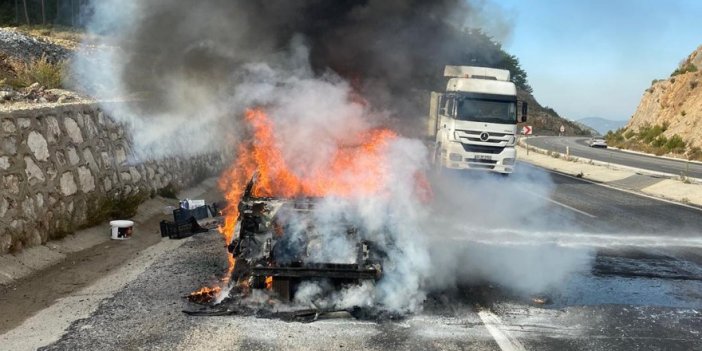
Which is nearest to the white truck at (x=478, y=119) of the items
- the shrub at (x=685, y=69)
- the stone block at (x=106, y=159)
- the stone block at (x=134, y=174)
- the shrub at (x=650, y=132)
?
the stone block at (x=134, y=174)

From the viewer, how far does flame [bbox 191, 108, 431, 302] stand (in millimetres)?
7242

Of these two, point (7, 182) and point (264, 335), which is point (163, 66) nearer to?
point (7, 182)

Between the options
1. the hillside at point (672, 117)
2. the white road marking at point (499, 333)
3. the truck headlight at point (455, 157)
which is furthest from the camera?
the hillside at point (672, 117)

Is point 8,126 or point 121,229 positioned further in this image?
point 121,229

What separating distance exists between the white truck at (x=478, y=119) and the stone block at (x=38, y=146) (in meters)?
11.3

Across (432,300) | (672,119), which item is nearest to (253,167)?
(432,300)

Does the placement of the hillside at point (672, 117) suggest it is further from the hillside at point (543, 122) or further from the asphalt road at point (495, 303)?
the asphalt road at point (495, 303)

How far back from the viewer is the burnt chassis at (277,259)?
5395 mm

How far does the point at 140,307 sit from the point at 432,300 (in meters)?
3.06

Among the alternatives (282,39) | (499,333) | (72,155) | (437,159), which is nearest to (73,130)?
(72,155)

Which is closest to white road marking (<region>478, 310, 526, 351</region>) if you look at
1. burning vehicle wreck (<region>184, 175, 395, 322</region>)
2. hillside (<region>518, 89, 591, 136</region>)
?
burning vehicle wreck (<region>184, 175, 395, 322</region>)

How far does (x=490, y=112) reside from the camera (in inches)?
649

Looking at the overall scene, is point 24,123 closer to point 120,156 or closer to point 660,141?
point 120,156

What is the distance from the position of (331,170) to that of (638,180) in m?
17.2
